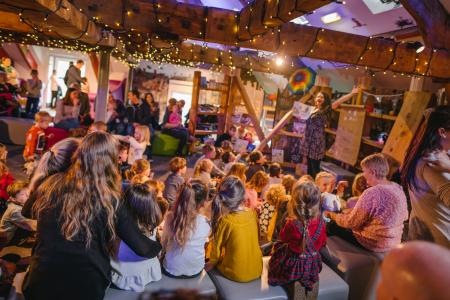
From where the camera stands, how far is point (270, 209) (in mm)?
3602

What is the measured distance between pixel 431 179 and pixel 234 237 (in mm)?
1318

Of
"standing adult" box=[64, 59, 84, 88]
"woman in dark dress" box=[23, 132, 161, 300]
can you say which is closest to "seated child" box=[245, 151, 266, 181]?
"woman in dark dress" box=[23, 132, 161, 300]

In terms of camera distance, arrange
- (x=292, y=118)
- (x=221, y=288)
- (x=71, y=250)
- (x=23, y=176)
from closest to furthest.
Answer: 1. (x=71, y=250)
2. (x=221, y=288)
3. (x=23, y=176)
4. (x=292, y=118)

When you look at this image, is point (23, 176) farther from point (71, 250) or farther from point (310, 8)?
point (310, 8)

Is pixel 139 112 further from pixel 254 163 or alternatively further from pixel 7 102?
pixel 254 163

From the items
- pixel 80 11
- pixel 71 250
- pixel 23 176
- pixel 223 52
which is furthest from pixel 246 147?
pixel 71 250

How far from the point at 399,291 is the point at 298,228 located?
1.68 m

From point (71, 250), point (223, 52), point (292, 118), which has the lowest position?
point (71, 250)

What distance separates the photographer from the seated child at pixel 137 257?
7.34 ft

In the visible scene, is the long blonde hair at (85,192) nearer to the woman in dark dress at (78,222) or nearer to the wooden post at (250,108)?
the woman in dark dress at (78,222)

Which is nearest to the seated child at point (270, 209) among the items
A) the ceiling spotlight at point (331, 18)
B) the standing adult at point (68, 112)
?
the ceiling spotlight at point (331, 18)

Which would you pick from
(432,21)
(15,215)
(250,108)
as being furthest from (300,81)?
(15,215)

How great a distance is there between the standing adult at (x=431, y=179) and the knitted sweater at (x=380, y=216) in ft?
1.82

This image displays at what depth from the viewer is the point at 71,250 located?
1805 mm
